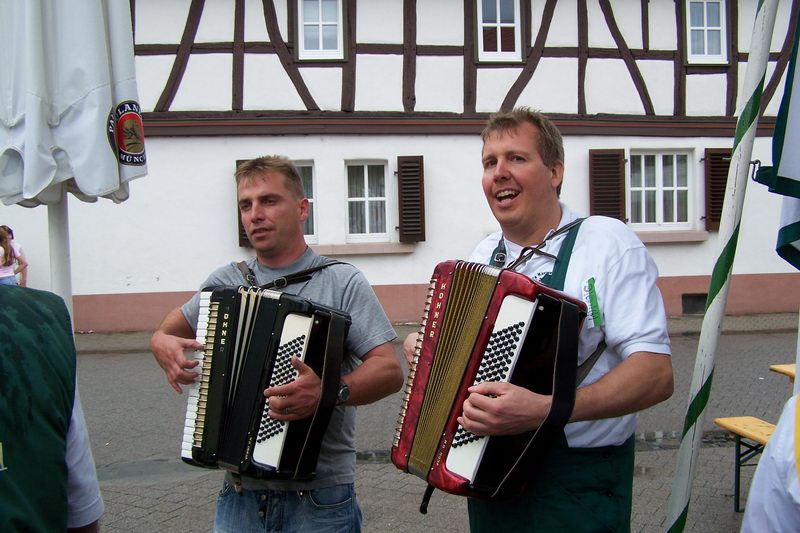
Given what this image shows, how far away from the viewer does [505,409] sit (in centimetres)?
172

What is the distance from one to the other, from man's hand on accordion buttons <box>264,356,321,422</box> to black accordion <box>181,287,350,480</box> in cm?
4

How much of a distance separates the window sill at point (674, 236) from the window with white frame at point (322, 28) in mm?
5839

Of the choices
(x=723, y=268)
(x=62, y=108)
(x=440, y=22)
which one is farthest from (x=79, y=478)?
(x=440, y=22)

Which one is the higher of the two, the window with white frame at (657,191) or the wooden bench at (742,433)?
the window with white frame at (657,191)

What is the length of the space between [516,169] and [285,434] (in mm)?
1080

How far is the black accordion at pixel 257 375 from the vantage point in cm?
212

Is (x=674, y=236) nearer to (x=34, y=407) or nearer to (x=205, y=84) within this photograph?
(x=205, y=84)

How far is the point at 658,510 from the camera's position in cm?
412

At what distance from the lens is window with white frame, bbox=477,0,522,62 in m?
11.4

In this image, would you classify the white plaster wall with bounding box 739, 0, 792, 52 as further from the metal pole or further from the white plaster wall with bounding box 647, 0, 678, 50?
the metal pole

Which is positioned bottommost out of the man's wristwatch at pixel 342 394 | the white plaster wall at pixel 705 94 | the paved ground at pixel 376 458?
the paved ground at pixel 376 458

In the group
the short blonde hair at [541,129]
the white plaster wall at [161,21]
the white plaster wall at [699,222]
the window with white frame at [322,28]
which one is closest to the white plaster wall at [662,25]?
the white plaster wall at [699,222]

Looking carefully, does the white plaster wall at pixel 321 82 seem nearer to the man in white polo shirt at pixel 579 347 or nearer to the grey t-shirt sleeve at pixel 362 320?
the grey t-shirt sleeve at pixel 362 320

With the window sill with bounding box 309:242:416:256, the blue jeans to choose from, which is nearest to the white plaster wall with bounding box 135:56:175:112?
the window sill with bounding box 309:242:416:256
